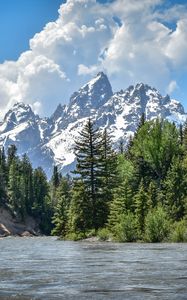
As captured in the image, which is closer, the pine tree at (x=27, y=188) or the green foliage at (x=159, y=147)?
the green foliage at (x=159, y=147)

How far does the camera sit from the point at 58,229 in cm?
8906

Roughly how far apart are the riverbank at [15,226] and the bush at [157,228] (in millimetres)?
88648

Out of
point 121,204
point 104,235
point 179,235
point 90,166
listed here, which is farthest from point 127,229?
point 90,166

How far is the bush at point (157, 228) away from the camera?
50812 millimetres

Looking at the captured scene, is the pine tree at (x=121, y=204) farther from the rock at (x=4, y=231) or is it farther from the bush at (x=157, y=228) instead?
the rock at (x=4, y=231)

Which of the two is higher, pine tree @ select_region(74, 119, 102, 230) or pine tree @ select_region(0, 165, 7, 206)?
pine tree @ select_region(0, 165, 7, 206)

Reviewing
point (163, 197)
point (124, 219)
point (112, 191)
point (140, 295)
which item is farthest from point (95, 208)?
point (140, 295)

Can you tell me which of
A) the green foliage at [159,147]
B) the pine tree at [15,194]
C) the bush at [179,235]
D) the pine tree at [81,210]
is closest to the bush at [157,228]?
the bush at [179,235]

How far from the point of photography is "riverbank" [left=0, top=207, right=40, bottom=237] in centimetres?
14236

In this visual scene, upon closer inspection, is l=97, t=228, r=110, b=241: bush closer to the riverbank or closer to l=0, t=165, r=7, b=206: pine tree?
the riverbank

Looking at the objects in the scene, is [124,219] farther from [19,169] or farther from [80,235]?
[19,169]

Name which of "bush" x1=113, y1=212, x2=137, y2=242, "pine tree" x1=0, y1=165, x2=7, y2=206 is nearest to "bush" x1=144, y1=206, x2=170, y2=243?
"bush" x1=113, y1=212, x2=137, y2=242

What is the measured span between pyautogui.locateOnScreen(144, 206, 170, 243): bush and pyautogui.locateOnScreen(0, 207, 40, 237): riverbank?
291 feet

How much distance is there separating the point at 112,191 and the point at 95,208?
4154 millimetres
